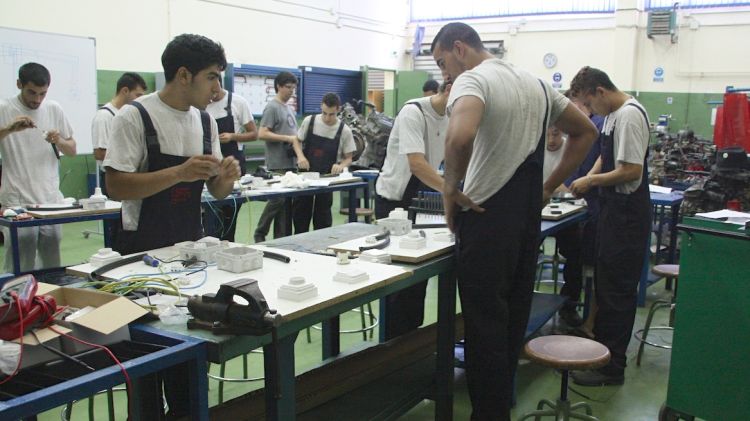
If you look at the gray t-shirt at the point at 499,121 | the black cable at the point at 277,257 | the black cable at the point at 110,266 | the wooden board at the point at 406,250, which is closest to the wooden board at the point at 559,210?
the wooden board at the point at 406,250

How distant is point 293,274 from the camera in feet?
5.91

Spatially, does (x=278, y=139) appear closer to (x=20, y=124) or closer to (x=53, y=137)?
(x=53, y=137)

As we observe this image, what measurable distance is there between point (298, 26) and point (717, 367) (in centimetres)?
774

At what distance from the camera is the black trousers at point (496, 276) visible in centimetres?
204

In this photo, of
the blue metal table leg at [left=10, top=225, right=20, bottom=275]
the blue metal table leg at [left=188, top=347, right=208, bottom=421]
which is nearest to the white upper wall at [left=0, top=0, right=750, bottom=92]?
the blue metal table leg at [left=10, top=225, right=20, bottom=275]

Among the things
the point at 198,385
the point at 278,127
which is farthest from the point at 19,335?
the point at 278,127

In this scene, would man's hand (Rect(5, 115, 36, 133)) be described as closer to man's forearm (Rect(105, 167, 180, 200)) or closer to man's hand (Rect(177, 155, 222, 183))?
man's forearm (Rect(105, 167, 180, 200))

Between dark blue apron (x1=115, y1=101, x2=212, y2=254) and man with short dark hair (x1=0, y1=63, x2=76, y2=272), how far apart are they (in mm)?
1653

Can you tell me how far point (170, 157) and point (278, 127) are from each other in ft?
10.6

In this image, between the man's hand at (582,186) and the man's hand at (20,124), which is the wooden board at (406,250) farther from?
the man's hand at (20,124)

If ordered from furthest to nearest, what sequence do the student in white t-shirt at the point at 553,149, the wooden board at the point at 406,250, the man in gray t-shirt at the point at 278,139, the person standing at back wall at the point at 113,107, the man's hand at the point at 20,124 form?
the man in gray t-shirt at the point at 278,139 → the person standing at back wall at the point at 113,107 → the student in white t-shirt at the point at 553,149 → the man's hand at the point at 20,124 → the wooden board at the point at 406,250

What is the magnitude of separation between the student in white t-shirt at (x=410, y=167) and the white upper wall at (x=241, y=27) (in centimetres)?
456

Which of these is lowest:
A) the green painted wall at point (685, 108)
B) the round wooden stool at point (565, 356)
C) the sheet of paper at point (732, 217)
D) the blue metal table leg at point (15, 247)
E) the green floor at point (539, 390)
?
the green floor at point (539, 390)

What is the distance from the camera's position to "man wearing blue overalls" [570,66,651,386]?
9.32ft
